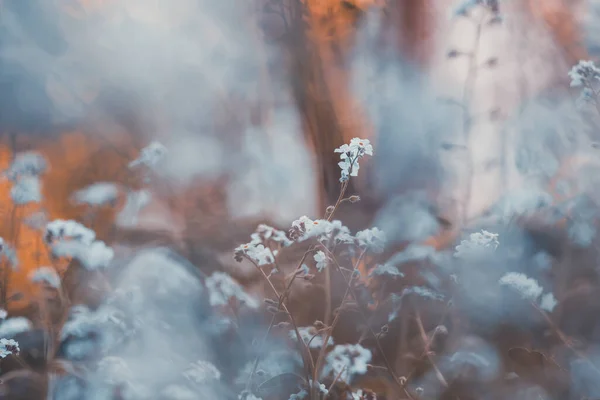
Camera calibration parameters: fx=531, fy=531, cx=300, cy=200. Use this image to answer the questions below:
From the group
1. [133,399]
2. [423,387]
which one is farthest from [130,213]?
[423,387]

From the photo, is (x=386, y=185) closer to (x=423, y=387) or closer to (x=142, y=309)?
(x=423, y=387)

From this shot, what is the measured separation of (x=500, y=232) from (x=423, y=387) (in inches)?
13.8

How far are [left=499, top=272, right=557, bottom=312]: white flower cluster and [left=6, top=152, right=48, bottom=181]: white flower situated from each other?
968 millimetres

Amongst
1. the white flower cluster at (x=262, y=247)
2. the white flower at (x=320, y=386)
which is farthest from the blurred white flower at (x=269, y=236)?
the white flower at (x=320, y=386)

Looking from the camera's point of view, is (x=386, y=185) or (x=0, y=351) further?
(x=386, y=185)

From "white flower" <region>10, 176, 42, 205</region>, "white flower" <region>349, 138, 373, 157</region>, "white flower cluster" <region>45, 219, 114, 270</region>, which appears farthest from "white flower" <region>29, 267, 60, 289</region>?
"white flower" <region>349, 138, 373, 157</region>

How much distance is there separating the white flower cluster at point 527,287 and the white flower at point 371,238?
0.26m

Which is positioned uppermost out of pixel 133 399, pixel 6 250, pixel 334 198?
pixel 334 198

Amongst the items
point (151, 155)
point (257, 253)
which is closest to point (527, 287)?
point (257, 253)

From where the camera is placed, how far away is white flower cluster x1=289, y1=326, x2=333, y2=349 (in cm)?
103

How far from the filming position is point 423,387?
41.2 inches

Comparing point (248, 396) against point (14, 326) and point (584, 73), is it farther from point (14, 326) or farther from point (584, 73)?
point (584, 73)

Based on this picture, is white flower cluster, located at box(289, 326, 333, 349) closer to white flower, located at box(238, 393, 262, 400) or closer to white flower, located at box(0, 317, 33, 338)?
white flower, located at box(238, 393, 262, 400)

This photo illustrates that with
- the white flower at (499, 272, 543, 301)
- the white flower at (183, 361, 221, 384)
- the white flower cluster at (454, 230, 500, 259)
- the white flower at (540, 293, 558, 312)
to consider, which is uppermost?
the white flower cluster at (454, 230, 500, 259)
